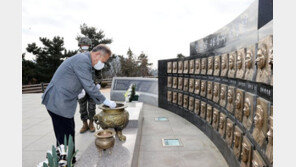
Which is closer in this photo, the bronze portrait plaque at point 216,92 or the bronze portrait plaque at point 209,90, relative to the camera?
the bronze portrait plaque at point 216,92

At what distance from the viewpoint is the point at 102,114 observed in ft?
9.09

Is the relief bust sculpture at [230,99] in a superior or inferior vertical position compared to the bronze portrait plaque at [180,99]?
superior

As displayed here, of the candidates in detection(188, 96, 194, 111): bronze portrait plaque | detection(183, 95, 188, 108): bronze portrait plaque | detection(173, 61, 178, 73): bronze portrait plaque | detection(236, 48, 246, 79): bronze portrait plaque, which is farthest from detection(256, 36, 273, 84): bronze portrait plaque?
detection(173, 61, 178, 73): bronze portrait plaque

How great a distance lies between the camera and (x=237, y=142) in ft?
8.36

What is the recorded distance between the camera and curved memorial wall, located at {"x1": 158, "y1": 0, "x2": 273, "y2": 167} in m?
1.78

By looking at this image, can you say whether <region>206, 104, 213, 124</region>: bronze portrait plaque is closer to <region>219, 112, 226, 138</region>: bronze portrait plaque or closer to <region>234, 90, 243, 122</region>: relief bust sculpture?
<region>219, 112, 226, 138</region>: bronze portrait plaque

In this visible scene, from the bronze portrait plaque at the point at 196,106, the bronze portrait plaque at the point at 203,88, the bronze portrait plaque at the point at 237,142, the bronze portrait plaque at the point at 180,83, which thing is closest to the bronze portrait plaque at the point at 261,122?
the bronze portrait plaque at the point at 237,142

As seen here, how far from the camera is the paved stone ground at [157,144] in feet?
10.5

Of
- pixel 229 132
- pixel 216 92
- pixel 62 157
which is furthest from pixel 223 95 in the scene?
pixel 62 157

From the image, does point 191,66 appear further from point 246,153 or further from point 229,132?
point 246,153

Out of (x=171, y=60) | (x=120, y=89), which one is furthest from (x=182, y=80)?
(x=120, y=89)

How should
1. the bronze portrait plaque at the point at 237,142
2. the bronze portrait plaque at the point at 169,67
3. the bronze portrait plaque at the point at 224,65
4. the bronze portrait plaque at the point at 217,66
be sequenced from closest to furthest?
the bronze portrait plaque at the point at 237,142 → the bronze portrait plaque at the point at 224,65 → the bronze portrait plaque at the point at 217,66 → the bronze portrait plaque at the point at 169,67

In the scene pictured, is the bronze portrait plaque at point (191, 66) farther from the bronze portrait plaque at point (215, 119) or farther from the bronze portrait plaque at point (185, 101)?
the bronze portrait plaque at point (215, 119)

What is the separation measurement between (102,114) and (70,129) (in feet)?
1.57
